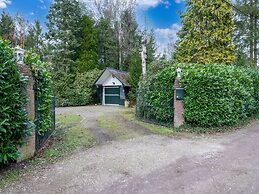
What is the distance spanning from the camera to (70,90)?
759 inches

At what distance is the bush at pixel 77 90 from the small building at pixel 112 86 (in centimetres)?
81

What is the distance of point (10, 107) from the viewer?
3.79 m

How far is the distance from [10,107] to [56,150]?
6.53 ft

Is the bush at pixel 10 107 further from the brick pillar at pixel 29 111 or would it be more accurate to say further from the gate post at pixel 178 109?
the gate post at pixel 178 109

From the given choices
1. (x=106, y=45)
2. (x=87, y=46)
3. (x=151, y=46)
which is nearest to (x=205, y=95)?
(x=151, y=46)

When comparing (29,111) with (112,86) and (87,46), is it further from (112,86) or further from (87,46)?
(87,46)

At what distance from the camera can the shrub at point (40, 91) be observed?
5184 mm

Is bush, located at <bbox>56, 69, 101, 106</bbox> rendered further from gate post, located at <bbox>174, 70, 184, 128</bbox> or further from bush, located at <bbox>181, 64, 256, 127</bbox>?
bush, located at <bbox>181, 64, 256, 127</bbox>

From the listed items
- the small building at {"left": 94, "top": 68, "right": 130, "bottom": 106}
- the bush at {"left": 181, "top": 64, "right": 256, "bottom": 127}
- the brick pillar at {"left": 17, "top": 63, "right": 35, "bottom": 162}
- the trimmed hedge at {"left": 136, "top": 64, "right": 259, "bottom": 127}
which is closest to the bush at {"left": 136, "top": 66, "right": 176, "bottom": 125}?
the trimmed hedge at {"left": 136, "top": 64, "right": 259, "bottom": 127}

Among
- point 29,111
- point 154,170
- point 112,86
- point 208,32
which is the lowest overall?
point 154,170

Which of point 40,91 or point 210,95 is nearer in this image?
point 40,91

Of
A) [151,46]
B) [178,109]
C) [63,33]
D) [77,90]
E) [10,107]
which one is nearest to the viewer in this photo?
[10,107]

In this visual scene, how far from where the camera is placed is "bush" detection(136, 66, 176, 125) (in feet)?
27.0

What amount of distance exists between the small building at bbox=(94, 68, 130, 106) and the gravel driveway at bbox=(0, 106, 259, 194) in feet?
40.2
